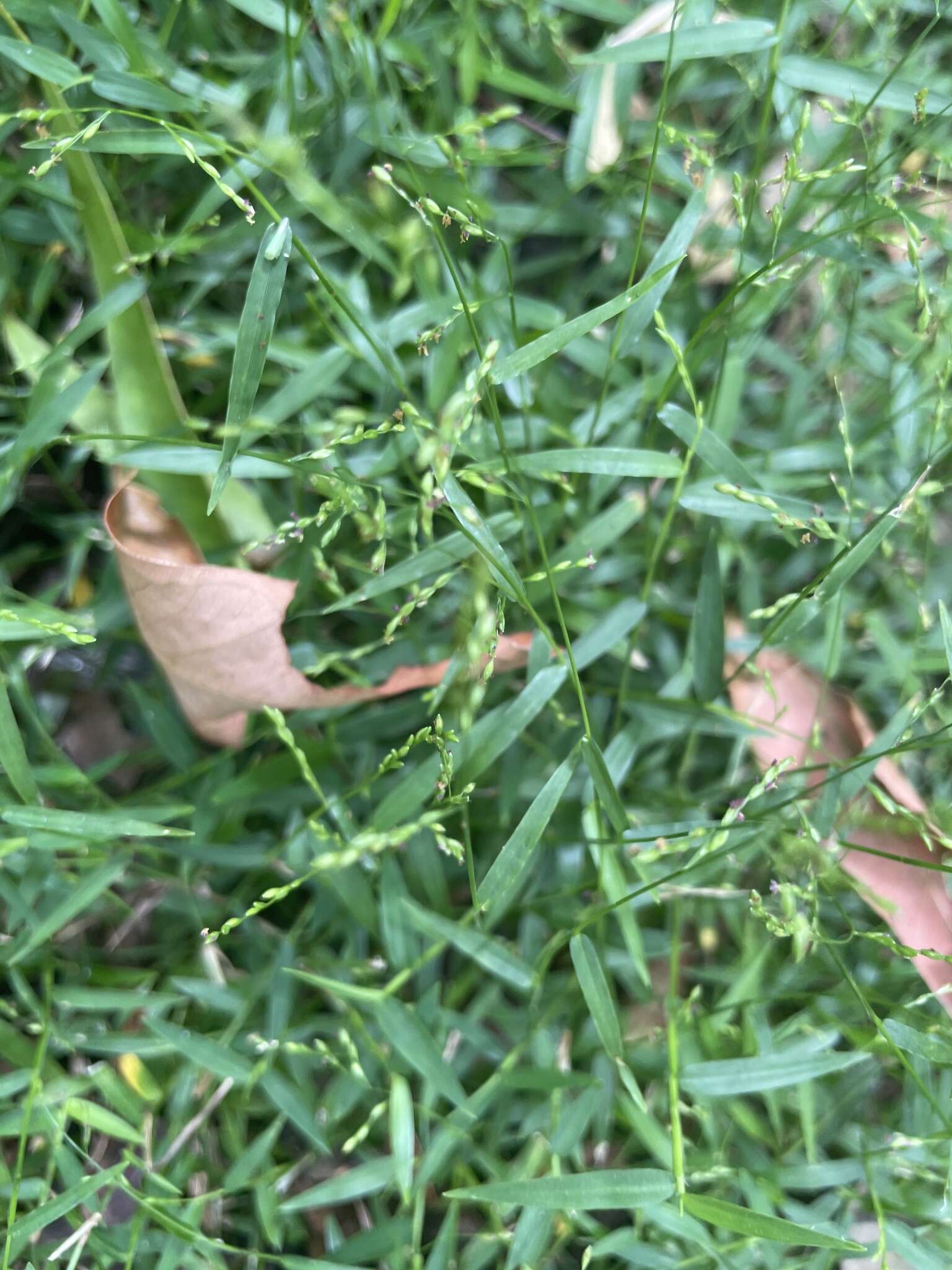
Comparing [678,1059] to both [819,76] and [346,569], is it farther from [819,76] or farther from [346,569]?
[819,76]

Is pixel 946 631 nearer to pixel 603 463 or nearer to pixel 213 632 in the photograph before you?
pixel 603 463

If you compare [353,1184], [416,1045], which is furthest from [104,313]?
[353,1184]

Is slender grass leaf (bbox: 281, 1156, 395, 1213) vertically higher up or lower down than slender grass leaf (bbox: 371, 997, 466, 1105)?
lower down

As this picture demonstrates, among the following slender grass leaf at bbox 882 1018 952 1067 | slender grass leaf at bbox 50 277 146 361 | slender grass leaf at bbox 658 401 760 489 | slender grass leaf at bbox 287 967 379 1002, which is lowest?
slender grass leaf at bbox 287 967 379 1002

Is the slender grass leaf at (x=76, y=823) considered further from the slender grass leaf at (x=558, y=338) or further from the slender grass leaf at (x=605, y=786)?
the slender grass leaf at (x=558, y=338)

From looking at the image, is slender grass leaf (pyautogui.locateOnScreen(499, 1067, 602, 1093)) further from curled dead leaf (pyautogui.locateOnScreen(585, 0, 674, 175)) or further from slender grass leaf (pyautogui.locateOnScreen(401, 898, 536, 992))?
curled dead leaf (pyautogui.locateOnScreen(585, 0, 674, 175))

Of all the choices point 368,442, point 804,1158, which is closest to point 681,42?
point 368,442

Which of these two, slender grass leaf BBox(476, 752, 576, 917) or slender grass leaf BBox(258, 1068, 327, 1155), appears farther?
slender grass leaf BBox(258, 1068, 327, 1155)

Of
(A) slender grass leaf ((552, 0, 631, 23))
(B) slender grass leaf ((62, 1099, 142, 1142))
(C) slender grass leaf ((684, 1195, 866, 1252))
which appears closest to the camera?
(C) slender grass leaf ((684, 1195, 866, 1252))

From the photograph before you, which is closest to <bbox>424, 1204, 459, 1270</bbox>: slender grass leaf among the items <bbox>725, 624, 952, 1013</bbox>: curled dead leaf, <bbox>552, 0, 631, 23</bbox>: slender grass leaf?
<bbox>725, 624, 952, 1013</bbox>: curled dead leaf
